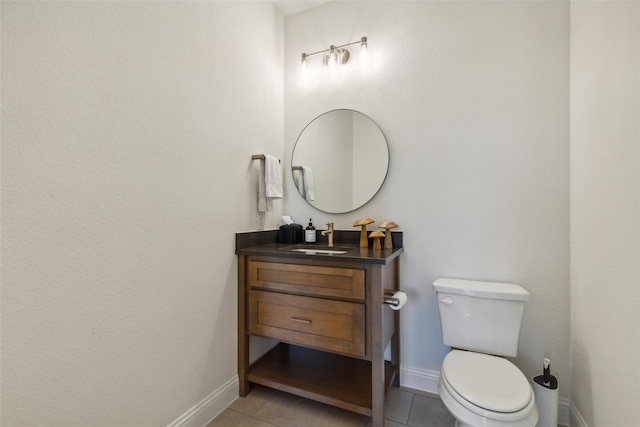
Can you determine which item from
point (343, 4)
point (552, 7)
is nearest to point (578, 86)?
point (552, 7)

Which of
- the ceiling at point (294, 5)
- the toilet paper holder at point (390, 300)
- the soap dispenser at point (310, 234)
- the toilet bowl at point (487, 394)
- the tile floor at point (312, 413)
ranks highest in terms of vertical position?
the ceiling at point (294, 5)

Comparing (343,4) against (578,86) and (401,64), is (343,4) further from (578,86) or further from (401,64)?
(578,86)

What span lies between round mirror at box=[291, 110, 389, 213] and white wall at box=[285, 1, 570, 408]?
8cm

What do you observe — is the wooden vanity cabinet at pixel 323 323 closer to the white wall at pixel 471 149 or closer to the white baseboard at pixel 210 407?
the white baseboard at pixel 210 407

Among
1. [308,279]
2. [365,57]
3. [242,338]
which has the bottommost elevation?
[242,338]

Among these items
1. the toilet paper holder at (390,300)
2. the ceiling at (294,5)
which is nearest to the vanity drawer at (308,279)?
the toilet paper holder at (390,300)

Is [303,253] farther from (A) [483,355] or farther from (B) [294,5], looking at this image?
(B) [294,5]

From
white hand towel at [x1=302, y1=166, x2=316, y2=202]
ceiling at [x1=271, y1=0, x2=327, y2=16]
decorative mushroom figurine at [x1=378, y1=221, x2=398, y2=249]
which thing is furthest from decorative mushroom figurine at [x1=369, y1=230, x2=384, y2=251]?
ceiling at [x1=271, y1=0, x2=327, y2=16]

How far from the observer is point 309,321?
1.45 metres

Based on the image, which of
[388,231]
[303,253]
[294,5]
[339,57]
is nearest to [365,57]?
[339,57]

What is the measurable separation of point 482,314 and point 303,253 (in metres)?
1.00

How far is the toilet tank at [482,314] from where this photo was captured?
4.56 ft

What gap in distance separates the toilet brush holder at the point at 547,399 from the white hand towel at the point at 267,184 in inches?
67.4

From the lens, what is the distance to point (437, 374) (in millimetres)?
1689
